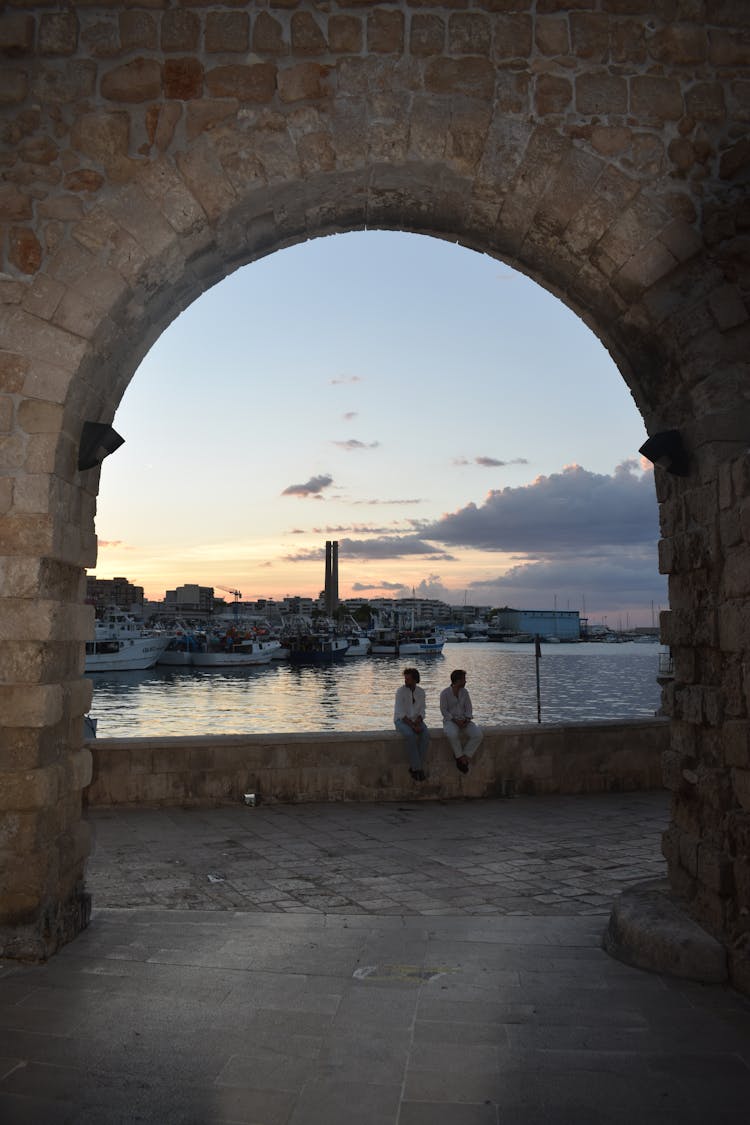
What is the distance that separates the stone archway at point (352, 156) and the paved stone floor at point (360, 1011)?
730 mm

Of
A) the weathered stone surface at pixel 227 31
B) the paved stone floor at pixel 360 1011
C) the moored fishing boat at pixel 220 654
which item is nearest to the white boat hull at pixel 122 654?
the moored fishing boat at pixel 220 654

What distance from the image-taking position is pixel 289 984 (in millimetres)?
3770

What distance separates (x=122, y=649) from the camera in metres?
63.9

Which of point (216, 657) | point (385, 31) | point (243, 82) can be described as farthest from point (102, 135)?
point (216, 657)

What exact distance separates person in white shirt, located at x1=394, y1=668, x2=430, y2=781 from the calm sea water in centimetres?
1802

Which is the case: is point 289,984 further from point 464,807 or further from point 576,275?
point 464,807

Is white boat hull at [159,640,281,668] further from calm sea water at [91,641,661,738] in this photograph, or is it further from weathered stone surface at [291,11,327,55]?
weathered stone surface at [291,11,327,55]

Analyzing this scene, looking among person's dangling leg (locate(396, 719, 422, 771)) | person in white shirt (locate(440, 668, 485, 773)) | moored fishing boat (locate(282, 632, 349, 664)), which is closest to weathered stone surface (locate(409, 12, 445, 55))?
person in white shirt (locate(440, 668, 485, 773))

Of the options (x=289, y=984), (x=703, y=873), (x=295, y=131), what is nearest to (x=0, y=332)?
(x=295, y=131)

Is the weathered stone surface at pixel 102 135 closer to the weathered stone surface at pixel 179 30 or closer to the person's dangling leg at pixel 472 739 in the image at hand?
the weathered stone surface at pixel 179 30

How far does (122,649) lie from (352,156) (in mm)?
63091

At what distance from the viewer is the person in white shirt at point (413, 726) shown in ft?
28.4

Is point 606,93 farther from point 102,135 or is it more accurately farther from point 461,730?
point 461,730

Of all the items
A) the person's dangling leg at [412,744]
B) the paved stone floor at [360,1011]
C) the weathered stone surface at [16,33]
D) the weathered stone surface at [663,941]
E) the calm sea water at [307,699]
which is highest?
the weathered stone surface at [16,33]
